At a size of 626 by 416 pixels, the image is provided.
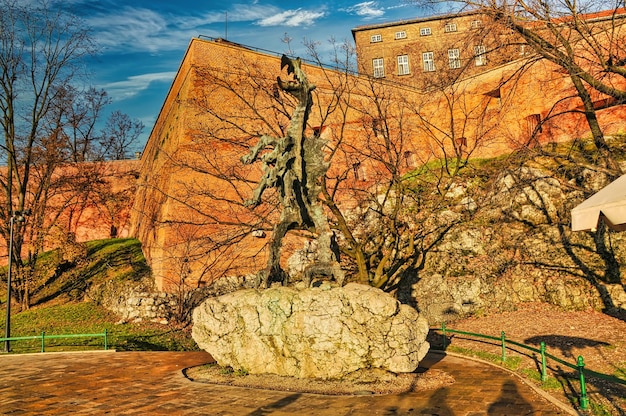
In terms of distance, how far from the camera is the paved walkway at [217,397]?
6.78m

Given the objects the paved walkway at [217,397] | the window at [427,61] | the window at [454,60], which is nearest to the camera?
the paved walkway at [217,397]

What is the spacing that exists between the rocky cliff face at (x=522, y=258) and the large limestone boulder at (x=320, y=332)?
822cm

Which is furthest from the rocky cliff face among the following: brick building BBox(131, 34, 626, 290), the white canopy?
the white canopy

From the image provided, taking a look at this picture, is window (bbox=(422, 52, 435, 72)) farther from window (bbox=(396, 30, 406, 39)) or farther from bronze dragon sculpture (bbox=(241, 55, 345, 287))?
bronze dragon sculpture (bbox=(241, 55, 345, 287))

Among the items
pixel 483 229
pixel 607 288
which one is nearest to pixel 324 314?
pixel 607 288

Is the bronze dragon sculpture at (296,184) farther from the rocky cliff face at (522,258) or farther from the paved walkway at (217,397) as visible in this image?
the rocky cliff face at (522,258)

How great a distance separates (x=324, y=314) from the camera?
27.5ft

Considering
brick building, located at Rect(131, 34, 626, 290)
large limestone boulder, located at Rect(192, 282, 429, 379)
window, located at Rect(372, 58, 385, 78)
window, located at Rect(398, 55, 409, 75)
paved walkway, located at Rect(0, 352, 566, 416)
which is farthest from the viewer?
window, located at Rect(372, 58, 385, 78)

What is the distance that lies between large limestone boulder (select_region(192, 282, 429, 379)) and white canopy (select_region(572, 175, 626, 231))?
3384mm

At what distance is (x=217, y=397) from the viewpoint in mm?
7609

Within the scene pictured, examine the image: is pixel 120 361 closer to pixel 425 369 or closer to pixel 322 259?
pixel 322 259

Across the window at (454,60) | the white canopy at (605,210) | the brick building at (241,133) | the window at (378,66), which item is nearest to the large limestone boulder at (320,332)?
the white canopy at (605,210)

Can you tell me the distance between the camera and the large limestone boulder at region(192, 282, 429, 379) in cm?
834

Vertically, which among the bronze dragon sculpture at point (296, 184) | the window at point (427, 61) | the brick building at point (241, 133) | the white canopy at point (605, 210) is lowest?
the white canopy at point (605, 210)
